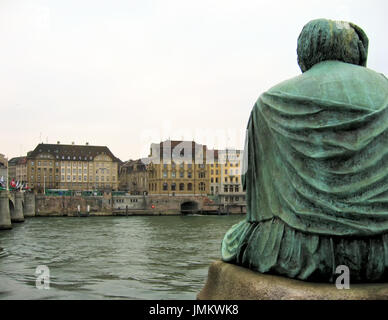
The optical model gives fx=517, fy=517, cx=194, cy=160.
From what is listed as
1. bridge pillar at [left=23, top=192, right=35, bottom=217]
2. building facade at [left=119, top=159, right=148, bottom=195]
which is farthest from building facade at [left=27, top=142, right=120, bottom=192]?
bridge pillar at [left=23, top=192, right=35, bottom=217]

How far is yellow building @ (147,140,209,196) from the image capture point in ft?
303

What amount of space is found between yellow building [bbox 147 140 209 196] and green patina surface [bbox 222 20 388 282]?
87436 mm

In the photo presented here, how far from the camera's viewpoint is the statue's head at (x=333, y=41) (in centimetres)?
459

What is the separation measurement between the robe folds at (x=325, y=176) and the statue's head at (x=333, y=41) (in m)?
0.12

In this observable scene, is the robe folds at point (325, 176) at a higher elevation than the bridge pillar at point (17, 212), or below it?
higher

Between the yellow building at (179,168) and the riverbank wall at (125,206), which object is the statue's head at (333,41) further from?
the yellow building at (179,168)

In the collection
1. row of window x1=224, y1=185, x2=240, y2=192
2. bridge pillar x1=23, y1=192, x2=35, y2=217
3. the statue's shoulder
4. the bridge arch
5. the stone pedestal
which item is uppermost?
the statue's shoulder

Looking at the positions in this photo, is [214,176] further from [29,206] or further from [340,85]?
[340,85]

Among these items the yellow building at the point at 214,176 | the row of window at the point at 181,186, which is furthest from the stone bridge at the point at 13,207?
the yellow building at the point at 214,176

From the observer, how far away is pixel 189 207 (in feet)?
268

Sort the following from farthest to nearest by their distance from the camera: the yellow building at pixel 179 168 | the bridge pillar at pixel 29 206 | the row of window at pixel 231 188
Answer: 1. the row of window at pixel 231 188
2. the yellow building at pixel 179 168
3. the bridge pillar at pixel 29 206

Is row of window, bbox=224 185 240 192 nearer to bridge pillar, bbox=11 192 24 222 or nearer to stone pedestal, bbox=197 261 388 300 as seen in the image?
bridge pillar, bbox=11 192 24 222
